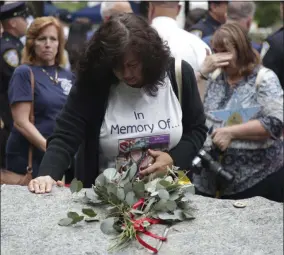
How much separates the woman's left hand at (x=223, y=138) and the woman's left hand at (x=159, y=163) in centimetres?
119

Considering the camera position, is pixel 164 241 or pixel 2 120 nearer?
pixel 164 241

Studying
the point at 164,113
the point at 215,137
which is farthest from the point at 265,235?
the point at 215,137

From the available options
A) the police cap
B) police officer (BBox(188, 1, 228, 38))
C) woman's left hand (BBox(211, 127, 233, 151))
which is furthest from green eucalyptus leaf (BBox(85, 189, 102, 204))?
police officer (BBox(188, 1, 228, 38))

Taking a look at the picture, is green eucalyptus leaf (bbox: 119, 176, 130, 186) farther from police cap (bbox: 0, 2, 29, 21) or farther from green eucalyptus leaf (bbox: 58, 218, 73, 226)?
police cap (bbox: 0, 2, 29, 21)

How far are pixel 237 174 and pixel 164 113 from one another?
4.28ft

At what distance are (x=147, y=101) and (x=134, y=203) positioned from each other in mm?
657

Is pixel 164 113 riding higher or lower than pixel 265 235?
higher

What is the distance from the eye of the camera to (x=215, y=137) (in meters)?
4.02

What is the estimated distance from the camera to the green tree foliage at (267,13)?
2220cm

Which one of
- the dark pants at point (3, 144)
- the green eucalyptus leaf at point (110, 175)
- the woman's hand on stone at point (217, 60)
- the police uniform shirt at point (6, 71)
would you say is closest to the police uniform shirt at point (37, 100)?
the dark pants at point (3, 144)

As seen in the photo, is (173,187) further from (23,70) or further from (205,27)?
(205,27)

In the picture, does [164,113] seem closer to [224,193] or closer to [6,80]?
[224,193]

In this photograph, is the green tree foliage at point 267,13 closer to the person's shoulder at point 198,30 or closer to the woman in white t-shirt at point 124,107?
the person's shoulder at point 198,30

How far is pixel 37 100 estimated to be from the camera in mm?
4363
